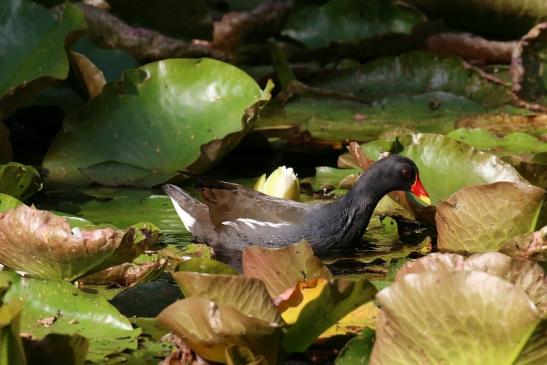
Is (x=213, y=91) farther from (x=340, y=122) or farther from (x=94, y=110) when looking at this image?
(x=340, y=122)

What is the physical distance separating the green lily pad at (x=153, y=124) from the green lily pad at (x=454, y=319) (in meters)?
2.27

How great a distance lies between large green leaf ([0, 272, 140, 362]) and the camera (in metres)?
2.93

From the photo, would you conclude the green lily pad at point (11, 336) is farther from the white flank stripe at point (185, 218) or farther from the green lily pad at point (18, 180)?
the white flank stripe at point (185, 218)

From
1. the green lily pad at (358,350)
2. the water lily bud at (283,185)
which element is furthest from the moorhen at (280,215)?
the green lily pad at (358,350)

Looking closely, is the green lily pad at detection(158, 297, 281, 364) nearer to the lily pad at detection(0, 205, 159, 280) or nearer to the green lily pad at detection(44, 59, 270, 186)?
the lily pad at detection(0, 205, 159, 280)

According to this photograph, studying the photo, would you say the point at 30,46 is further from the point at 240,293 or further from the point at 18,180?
the point at 240,293

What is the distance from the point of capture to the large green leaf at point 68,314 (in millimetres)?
2930

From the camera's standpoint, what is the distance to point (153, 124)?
192 inches

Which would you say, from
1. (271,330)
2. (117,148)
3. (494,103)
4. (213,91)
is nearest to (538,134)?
(494,103)

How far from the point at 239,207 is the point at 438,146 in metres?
0.78

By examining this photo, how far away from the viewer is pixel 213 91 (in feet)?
16.2

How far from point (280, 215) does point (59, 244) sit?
4.77ft

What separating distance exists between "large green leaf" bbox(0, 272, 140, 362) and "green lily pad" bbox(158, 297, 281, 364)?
0.31m

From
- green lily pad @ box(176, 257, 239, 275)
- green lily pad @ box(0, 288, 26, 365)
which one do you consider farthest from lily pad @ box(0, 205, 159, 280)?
green lily pad @ box(0, 288, 26, 365)
